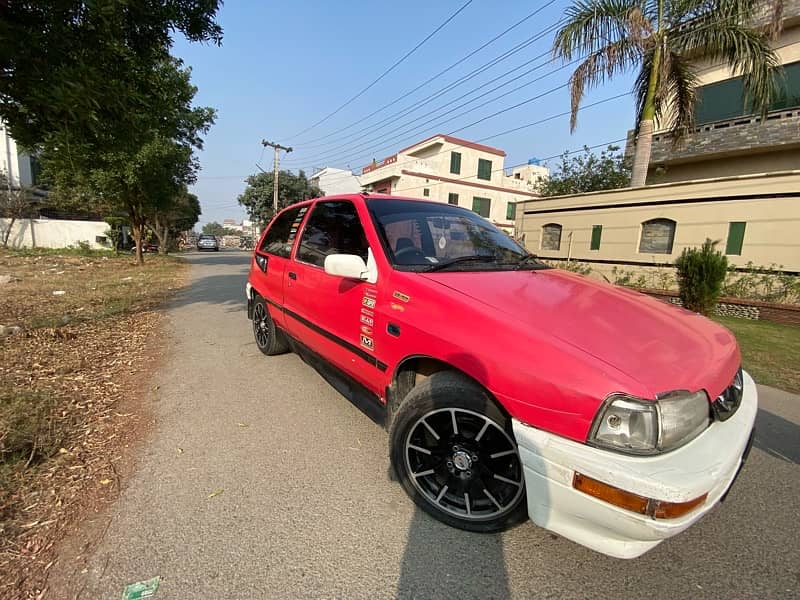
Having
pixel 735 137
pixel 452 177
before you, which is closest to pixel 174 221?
pixel 452 177

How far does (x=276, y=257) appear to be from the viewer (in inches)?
155

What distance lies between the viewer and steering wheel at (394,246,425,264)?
Result: 7.76ft

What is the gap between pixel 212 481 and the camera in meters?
2.26

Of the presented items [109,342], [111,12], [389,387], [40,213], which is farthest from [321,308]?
[40,213]

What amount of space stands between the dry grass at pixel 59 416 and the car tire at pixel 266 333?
125cm

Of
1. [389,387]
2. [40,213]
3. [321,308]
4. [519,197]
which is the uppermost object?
[519,197]

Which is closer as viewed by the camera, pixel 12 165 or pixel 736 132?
pixel 736 132

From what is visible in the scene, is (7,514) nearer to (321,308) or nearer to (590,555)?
(321,308)

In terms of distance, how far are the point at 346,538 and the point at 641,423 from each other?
150 cm

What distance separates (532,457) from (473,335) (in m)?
0.58

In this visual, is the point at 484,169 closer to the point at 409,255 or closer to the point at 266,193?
the point at 266,193

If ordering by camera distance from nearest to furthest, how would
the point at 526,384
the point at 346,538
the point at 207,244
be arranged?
the point at 526,384 → the point at 346,538 → the point at 207,244

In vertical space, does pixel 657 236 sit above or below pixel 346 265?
above

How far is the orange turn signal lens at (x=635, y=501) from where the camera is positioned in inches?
51.9
